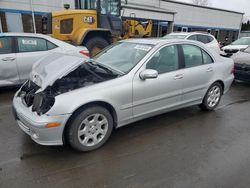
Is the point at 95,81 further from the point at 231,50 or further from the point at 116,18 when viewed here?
the point at 231,50

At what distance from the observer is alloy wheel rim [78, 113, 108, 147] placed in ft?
9.10

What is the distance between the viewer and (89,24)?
870 cm

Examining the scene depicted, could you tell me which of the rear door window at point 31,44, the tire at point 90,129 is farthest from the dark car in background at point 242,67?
the rear door window at point 31,44

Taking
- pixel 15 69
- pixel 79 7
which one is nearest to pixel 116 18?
pixel 79 7

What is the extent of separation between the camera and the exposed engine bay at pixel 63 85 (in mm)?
2559

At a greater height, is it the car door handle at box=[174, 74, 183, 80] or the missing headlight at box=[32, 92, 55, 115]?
the car door handle at box=[174, 74, 183, 80]

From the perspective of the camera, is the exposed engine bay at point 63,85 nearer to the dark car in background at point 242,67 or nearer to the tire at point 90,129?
the tire at point 90,129

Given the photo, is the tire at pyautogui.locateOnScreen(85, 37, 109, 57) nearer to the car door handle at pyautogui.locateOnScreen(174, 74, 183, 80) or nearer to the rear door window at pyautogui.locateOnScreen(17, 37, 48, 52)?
the rear door window at pyautogui.locateOnScreen(17, 37, 48, 52)

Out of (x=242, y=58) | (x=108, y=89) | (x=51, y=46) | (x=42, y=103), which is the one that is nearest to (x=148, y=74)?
(x=108, y=89)

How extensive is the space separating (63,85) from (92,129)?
2.36 feet

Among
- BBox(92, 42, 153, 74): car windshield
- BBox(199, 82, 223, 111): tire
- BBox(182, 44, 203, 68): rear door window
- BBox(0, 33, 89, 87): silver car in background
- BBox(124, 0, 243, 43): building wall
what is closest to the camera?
BBox(92, 42, 153, 74): car windshield

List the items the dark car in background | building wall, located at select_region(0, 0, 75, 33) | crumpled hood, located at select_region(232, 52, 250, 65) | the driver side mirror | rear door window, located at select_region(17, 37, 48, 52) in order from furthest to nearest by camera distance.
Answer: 1. building wall, located at select_region(0, 0, 75, 33)
2. crumpled hood, located at select_region(232, 52, 250, 65)
3. the dark car in background
4. rear door window, located at select_region(17, 37, 48, 52)
5. the driver side mirror

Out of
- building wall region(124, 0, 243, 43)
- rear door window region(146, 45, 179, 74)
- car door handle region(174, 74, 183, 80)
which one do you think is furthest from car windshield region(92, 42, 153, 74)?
building wall region(124, 0, 243, 43)

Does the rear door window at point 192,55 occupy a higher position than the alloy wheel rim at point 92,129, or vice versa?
the rear door window at point 192,55
